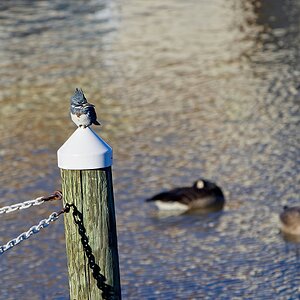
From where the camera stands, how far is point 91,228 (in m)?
4.26

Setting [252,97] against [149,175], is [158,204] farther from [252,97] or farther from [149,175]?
[252,97]

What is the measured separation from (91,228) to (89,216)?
0.05 metres

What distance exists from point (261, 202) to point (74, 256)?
5301 millimetres

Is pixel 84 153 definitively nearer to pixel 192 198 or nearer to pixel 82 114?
pixel 82 114

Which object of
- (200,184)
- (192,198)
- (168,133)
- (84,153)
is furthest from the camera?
(168,133)

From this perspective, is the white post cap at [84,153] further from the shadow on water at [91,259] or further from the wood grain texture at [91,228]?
the shadow on water at [91,259]

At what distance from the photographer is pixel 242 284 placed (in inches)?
299

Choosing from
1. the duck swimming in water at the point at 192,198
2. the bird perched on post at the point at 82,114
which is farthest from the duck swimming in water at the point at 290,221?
the bird perched on post at the point at 82,114

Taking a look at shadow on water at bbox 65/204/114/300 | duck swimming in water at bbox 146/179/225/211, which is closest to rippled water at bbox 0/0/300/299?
duck swimming in water at bbox 146/179/225/211

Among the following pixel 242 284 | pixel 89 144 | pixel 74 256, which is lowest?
pixel 242 284

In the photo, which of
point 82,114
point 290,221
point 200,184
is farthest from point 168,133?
point 82,114

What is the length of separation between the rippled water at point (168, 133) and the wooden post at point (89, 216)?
10.3 feet

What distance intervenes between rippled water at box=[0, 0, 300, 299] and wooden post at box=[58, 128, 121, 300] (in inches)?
123

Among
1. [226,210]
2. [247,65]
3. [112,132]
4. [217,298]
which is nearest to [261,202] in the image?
[226,210]
